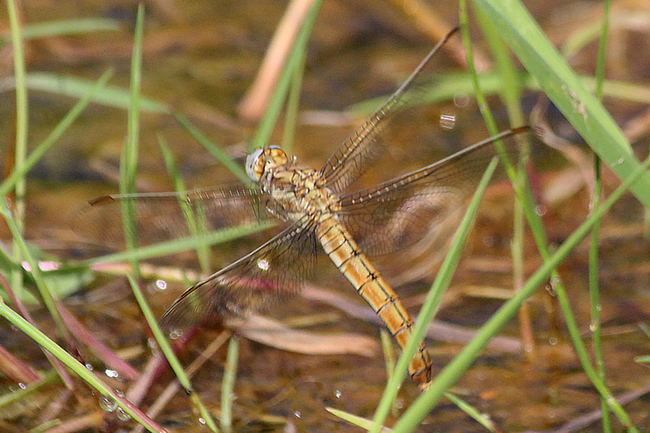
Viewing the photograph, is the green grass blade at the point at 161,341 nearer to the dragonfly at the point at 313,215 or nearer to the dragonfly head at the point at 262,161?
the dragonfly at the point at 313,215

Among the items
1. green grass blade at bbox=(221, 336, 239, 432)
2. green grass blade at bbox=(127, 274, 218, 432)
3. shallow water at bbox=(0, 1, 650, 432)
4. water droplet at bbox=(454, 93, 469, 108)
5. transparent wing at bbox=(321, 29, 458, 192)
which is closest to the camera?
green grass blade at bbox=(127, 274, 218, 432)

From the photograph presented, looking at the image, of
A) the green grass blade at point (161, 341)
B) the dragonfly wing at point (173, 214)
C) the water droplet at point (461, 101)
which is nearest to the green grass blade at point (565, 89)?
the dragonfly wing at point (173, 214)

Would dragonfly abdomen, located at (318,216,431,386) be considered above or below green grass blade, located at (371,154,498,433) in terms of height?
above

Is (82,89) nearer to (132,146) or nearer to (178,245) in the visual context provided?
(132,146)

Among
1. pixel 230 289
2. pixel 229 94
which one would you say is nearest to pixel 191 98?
pixel 229 94

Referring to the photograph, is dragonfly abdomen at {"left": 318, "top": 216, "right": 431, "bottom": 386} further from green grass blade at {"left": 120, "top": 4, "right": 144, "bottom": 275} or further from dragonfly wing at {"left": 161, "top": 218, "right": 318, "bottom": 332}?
green grass blade at {"left": 120, "top": 4, "right": 144, "bottom": 275}

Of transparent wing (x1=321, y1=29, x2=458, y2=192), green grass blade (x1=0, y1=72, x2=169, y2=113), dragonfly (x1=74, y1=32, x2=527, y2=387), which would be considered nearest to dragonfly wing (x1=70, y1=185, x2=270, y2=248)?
dragonfly (x1=74, y1=32, x2=527, y2=387)
